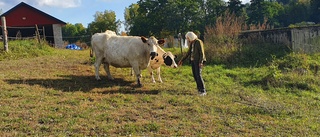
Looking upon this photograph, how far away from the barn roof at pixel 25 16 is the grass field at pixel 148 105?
1950cm

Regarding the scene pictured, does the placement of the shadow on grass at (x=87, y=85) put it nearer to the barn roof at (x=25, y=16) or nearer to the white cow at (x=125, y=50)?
the white cow at (x=125, y=50)

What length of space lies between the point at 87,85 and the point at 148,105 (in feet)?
8.64

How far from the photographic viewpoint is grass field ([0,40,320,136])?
6082 millimetres

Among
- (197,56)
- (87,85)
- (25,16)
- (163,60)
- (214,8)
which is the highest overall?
(214,8)

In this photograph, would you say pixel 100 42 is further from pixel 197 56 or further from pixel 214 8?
pixel 214 8

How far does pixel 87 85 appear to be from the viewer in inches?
375

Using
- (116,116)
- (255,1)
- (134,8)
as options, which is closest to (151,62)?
(116,116)

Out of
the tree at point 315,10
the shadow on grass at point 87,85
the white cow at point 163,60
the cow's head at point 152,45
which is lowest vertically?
the shadow on grass at point 87,85

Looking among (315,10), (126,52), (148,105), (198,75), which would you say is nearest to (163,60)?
(126,52)

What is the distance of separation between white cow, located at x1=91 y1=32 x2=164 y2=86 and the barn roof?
21212mm

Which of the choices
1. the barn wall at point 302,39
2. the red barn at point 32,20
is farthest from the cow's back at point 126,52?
the red barn at point 32,20

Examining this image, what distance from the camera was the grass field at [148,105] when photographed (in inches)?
239

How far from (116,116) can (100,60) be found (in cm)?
435

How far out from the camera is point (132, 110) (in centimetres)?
713
